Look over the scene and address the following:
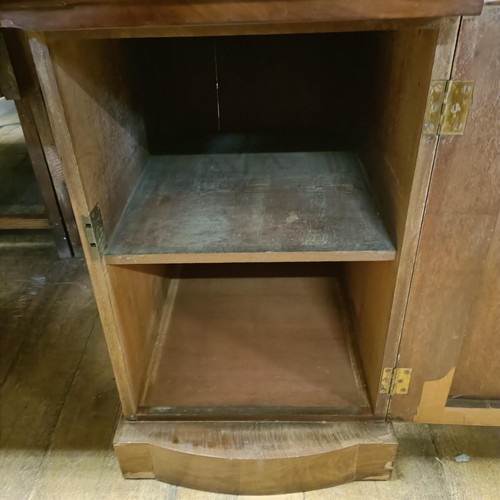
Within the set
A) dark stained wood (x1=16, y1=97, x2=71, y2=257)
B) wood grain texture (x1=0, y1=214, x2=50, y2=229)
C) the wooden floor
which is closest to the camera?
the wooden floor

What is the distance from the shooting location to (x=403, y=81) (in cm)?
76

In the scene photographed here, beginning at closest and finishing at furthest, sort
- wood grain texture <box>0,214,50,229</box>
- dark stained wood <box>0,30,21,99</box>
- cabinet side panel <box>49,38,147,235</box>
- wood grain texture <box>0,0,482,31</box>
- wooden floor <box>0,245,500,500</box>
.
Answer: wood grain texture <box>0,0,482,31</box>
cabinet side panel <box>49,38,147,235</box>
wooden floor <box>0,245,500,500</box>
dark stained wood <box>0,30,21,99</box>
wood grain texture <box>0,214,50,229</box>

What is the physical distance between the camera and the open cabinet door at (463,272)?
605 millimetres

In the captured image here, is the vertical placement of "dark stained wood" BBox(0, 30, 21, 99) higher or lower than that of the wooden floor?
higher

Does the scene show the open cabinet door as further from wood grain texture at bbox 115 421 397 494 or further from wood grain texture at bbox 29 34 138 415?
wood grain texture at bbox 29 34 138 415

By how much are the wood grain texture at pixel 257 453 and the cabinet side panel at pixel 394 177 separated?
0.28 feet

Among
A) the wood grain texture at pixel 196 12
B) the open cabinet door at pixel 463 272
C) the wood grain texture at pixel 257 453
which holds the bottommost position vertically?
the wood grain texture at pixel 257 453

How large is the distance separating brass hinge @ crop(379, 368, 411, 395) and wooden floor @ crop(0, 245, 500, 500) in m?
0.22

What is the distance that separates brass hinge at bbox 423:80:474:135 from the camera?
0.61m

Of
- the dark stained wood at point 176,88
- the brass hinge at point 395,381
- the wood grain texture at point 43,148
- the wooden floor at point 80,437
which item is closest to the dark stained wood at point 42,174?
the wood grain texture at point 43,148

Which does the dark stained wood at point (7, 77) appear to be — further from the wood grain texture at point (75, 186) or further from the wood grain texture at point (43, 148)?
the wood grain texture at point (75, 186)

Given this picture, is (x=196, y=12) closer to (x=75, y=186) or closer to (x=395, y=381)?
(x=75, y=186)

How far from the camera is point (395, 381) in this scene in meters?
0.90

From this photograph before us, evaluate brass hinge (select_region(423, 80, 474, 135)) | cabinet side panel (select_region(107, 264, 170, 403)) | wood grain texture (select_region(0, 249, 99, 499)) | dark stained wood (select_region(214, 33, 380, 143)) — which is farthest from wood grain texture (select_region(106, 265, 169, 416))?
brass hinge (select_region(423, 80, 474, 135))
